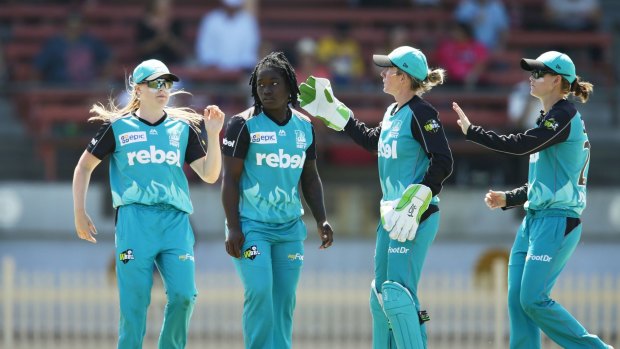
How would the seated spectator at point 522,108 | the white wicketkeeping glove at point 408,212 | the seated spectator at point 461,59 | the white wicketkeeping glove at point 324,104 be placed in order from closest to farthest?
the white wicketkeeping glove at point 408,212
the white wicketkeeping glove at point 324,104
the seated spectator at point 522,108
the seated spectator at point 461,59

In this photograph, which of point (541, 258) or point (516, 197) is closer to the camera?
point (541, 258)

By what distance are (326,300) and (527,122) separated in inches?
171

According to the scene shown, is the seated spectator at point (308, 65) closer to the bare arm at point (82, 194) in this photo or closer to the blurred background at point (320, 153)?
the blurred background at point (320, 153)

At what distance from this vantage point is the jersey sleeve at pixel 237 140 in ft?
27.2

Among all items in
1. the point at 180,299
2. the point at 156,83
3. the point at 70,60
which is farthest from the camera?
the point at 70,60

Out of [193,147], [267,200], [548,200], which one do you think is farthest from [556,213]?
[193,147]

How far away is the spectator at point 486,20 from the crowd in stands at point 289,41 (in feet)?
0.05

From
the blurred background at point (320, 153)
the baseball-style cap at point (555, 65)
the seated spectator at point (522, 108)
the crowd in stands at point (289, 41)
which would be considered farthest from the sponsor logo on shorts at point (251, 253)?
the seated spectator at point (522, 108)

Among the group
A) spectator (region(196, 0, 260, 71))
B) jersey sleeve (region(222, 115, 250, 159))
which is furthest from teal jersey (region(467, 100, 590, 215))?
spectator (region(196, 0, 260, 71))

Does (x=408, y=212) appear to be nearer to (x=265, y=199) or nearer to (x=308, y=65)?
(x=265, y=199)

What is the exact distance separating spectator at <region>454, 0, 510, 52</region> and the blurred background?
3 cm

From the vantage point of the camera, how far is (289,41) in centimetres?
1853

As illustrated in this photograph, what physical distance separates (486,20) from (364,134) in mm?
10136

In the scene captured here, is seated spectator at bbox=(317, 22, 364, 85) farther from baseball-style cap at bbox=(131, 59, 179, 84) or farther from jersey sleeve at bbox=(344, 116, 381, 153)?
baseball-style cap at bbox=(131, 59, 179, 84)
